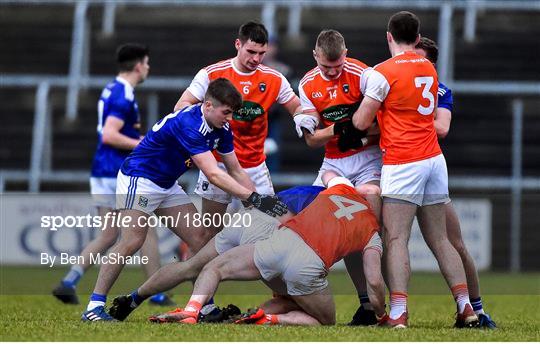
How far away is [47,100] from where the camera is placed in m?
17.1

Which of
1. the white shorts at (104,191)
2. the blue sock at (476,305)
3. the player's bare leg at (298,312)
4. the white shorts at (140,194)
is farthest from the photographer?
the white shorts at (104,191)

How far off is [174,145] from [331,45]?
4.27 ft

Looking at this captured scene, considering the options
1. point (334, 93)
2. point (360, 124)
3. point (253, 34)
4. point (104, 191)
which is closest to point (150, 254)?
point (104, 191)

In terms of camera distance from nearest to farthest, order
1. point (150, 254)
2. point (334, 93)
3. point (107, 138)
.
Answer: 1. point (334, 93)
2. point (150, 254)
3. point (107, 138)

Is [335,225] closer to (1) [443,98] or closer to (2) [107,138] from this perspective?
(1) [443,98]

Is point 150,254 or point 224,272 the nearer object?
point 224,272

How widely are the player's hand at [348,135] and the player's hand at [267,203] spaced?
2.14 ft

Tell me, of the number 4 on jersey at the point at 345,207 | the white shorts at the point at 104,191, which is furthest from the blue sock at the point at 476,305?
the white shorts at the point at 104,191

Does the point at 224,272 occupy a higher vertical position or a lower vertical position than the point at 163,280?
higher

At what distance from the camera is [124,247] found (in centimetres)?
891

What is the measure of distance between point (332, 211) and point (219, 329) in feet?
3.85

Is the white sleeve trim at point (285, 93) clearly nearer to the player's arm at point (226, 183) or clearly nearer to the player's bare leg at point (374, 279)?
the player's arm at point (226, 183)

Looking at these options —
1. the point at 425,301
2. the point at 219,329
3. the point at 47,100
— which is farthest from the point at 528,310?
the point at 47,100

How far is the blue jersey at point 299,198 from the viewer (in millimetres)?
8906
